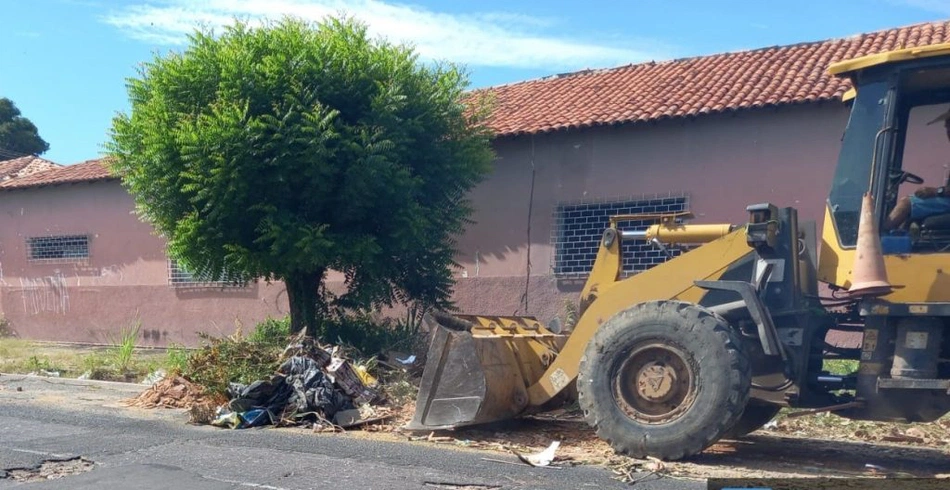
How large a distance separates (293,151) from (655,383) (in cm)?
575

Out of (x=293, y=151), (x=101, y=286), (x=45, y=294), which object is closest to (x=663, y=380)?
(x=293, y=151)

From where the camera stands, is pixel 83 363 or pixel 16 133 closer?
pixel 83 363

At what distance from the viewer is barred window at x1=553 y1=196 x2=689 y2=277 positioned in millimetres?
13305

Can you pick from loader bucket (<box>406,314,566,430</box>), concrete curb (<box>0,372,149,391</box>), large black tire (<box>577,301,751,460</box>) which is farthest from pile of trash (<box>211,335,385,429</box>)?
concrete curb (<box>0,372,149,391</box>)

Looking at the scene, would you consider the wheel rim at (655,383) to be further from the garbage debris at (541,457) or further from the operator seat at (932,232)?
the operator seat at (932,232)

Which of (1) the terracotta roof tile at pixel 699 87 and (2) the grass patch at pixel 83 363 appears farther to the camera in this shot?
(2) the grass patch at pixel 83 363

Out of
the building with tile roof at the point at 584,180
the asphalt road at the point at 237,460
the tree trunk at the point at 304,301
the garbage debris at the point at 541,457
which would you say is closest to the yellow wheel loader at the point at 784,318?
the garbage debris at the point at 541,457

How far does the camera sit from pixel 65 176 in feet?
65.0

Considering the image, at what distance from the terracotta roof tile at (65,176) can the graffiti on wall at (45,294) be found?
2018 mm

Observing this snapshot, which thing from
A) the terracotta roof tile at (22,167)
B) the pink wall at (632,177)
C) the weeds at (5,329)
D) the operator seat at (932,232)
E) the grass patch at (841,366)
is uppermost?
the terracotta roof tile at (22,167)

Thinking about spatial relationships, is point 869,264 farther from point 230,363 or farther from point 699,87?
point 699,87

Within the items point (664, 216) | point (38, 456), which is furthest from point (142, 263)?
point (664, 216)

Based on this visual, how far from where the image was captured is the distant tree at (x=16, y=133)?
42062mm

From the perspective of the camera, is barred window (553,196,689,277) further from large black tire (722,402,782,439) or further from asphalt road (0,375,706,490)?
asphalt road (0,375,706,490)
